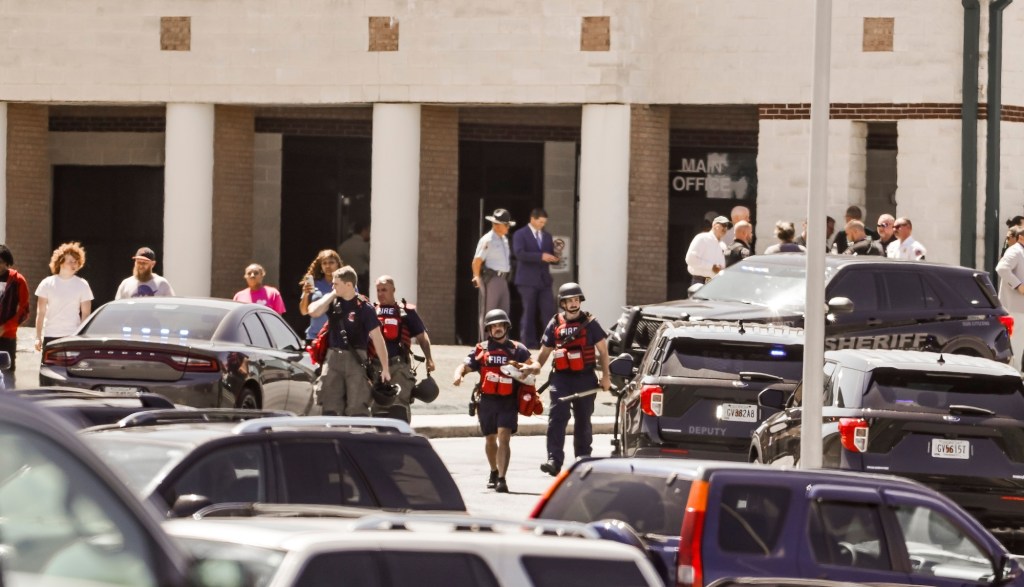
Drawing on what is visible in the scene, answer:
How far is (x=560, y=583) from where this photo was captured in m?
5.85

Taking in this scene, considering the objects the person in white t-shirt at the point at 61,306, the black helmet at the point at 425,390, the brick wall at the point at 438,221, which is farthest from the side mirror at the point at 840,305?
the brick wall at the point at 438,221

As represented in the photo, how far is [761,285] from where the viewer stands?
2136cm

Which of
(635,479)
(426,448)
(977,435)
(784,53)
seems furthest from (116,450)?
(784,53)

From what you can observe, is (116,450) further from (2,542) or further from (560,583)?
(2,542)

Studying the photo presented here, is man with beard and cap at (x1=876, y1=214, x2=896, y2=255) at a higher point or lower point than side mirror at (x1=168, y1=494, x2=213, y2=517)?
higher

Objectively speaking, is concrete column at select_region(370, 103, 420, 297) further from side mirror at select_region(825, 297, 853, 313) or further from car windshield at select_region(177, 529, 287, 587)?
car windshield at select_region(177, 529, 287, 587)

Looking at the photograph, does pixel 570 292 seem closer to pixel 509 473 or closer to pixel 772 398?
pixel 509 473

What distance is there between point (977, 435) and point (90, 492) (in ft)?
35.5

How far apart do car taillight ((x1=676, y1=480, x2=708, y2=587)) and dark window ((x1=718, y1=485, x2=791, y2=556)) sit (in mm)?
108

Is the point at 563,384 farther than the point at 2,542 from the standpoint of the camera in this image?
Answer: Yes

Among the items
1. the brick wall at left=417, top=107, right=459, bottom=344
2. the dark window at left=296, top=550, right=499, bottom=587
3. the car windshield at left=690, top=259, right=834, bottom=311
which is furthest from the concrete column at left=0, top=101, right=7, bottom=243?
the dark window at left=296, top=550, right=499, bottom=587

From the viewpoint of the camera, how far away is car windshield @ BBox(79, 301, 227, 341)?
1789 cm

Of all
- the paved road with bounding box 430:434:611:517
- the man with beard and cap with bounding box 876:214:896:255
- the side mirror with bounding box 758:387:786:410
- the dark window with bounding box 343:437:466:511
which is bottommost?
the paved road with bounding box 430:434:611:517

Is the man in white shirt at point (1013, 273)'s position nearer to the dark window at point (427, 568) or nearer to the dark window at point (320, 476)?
the dark window at point (320, 476)
